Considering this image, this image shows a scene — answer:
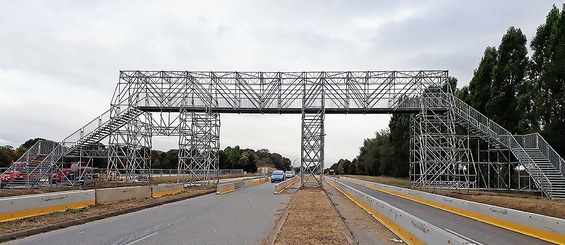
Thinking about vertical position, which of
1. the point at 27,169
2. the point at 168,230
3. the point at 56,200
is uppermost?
the point at 27,169

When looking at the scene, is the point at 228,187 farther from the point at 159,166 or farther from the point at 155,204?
the point at 159,166

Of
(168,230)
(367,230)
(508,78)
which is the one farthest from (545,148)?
(168,230)

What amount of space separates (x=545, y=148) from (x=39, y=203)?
33.0m

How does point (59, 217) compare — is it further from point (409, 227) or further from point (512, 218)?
point (512, 218)

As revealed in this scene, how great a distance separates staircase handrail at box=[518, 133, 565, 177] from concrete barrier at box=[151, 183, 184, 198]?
26686mm

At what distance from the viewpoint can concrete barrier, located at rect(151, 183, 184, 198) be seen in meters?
29.7

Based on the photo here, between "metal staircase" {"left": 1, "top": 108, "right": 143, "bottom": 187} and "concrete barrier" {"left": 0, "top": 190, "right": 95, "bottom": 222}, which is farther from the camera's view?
"metal staircase" {"left": 1, "top": 108, "right": 143, "bottom": 187}

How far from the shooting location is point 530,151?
36312mm

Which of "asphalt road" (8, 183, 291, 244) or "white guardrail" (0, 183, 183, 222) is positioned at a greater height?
"white guardrail" (0, 183, 183, 222)

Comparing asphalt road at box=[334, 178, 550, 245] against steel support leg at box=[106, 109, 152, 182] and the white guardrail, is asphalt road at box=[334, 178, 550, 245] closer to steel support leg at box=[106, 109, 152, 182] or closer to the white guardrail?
the white guardrail

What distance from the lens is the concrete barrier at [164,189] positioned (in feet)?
97.5

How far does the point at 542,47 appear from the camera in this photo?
42.1 metres

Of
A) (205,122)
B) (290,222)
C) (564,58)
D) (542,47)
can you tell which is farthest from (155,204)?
(542,47)

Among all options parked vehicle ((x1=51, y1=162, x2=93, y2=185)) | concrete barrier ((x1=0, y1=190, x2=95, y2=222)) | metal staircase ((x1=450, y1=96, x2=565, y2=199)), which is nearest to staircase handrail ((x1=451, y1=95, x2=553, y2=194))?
metal staircase ((x1=450, y1=96, x2=565, y2=199))
